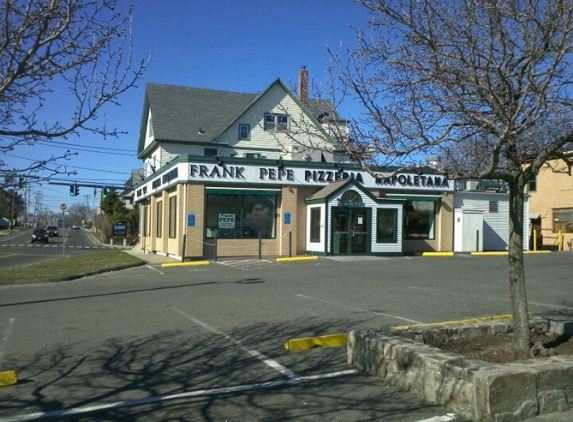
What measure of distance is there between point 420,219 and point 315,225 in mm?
6346

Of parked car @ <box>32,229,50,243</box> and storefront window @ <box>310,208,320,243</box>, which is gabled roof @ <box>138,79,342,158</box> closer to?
storefront window @ <box>310,208,320,243</box>

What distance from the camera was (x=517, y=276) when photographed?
7352 mm

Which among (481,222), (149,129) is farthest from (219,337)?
(149,129)

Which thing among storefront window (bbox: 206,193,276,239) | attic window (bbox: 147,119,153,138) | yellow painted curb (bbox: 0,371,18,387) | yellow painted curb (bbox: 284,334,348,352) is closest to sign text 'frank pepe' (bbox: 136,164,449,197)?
storefront window (bbox: 206,193,276,239)

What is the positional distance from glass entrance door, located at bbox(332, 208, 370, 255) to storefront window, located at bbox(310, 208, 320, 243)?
0.96m

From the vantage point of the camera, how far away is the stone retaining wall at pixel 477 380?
5625 mm

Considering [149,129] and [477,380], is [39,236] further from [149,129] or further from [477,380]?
[477,380]

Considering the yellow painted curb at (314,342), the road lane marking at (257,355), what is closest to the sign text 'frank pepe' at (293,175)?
the road lane marking at (257,355)

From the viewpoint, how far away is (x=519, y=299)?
7297mm

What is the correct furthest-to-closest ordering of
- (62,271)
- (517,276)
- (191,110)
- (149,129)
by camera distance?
(149,129)
(191,110)
(62,271)
(517,276)

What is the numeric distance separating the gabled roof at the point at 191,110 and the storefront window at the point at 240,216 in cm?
972

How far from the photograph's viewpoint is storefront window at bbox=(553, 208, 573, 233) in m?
35.7

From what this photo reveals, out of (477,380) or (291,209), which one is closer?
(477,380)

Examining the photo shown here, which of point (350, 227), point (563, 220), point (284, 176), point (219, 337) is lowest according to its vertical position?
point (219, 337)
